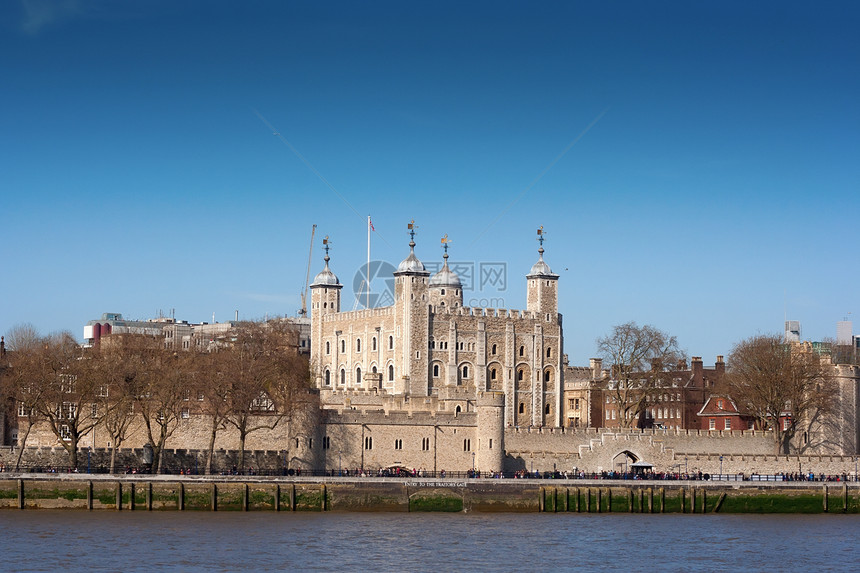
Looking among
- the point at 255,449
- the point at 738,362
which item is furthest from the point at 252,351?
the point at 738,362

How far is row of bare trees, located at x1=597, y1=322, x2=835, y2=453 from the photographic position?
9369cm

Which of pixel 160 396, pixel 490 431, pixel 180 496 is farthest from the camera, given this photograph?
pixel 490 431

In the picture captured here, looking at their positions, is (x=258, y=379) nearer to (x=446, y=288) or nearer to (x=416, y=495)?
(x=416, y=495)

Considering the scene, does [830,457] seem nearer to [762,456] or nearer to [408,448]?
[762,456]

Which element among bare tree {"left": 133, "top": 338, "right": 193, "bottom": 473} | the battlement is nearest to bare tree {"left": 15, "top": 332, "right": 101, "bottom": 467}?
bare tree {"left": 133, "top": 338, "right": 193, "bottom": 473}

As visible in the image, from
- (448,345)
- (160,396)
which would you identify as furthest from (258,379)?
(448,345)

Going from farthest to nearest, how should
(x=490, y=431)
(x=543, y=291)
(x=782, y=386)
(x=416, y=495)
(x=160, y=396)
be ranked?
(x=543, y=291), (x=782, y=386), (x=490, y=431), (x=160, y=396), (x=416, y=495)

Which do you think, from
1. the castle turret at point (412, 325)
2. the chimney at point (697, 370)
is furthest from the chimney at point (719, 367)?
the castle turret at point (412, 325)

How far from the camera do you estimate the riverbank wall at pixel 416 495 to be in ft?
225

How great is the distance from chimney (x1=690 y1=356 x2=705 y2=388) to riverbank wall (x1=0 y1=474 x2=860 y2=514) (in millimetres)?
32305

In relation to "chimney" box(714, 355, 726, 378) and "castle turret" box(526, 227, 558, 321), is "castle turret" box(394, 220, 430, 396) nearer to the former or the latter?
"castle turret" box(526, 227, 558, 321)

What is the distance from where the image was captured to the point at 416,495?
71188 millimetres

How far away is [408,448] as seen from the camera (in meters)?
81.7

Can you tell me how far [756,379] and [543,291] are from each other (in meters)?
18.9
